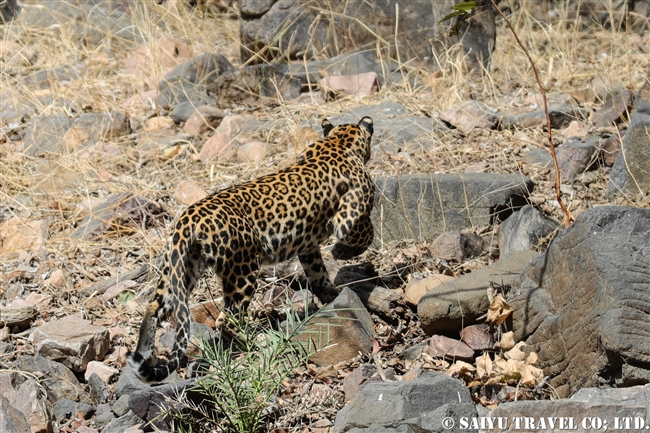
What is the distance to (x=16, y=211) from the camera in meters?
8.91

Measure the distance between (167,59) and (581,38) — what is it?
5927mm

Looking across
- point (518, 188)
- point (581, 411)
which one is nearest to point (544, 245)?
point (518, 188)

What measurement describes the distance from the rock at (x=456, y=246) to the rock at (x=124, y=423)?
118 inches

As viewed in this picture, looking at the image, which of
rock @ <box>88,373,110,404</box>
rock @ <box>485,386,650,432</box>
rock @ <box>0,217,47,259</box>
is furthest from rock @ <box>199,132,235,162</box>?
rock @ <box>485,386,650,432</box>

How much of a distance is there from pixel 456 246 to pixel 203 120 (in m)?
3.81

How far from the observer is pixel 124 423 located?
5504mm

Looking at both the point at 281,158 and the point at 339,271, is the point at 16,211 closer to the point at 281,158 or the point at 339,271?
the point at 281,158

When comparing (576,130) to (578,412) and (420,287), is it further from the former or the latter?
(578,412)

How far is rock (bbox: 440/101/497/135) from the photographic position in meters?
9.57

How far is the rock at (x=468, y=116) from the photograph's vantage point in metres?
9.57

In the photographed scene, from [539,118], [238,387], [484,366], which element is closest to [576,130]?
[539,118]

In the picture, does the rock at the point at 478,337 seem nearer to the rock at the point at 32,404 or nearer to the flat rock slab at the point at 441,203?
the flat rock slab at the point at 441,203

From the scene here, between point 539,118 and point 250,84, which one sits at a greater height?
point 250,84

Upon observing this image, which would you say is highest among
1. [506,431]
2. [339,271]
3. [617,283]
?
[617,283]
